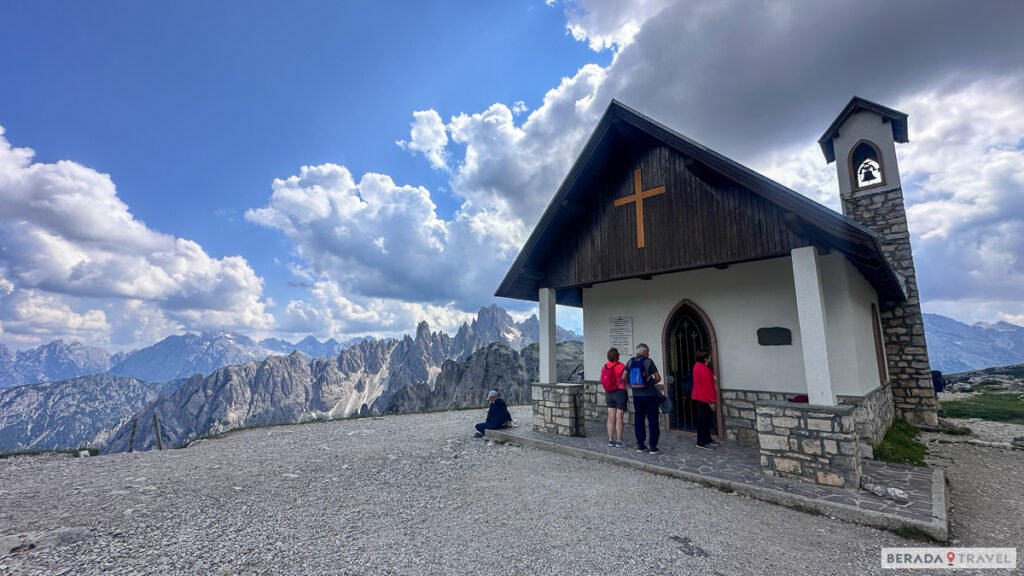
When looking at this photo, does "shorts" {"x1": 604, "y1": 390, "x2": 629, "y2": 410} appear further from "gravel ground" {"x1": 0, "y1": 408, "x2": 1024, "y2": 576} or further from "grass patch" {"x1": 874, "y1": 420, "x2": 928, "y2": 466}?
"grass patch" {"x1": 874, "y1": 420, "x2": 928, "y2": 466}

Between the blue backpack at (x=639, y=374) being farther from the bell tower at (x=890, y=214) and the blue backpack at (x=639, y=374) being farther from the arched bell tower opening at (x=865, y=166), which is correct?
the arched bell tower opening at (x=865, y=166)

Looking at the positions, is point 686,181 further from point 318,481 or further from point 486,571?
point 318,481

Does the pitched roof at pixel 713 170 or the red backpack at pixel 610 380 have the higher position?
the pitched roof at pixel 713 170

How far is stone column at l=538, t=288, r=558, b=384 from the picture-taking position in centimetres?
950

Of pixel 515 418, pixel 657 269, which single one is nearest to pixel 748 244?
pixel 657 269

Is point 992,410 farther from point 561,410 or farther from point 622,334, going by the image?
point 561,410

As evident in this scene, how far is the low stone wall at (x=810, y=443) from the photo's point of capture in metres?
5.48

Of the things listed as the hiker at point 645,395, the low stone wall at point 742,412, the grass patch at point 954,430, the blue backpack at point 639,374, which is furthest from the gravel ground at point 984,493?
the blue backpack at point 639,374

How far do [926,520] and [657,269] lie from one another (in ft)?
15.4

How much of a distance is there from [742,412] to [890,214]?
323 inches

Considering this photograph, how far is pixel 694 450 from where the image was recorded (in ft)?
24.5

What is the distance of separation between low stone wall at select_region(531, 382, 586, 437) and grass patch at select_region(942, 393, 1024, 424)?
13321mm

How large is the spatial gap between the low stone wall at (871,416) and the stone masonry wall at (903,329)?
1.05 meters

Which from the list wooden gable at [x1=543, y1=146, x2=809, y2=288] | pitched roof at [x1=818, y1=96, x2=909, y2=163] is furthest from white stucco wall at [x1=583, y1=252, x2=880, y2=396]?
→ pitched roof at [x1=818, y1=96, x2=909, y2=163]
